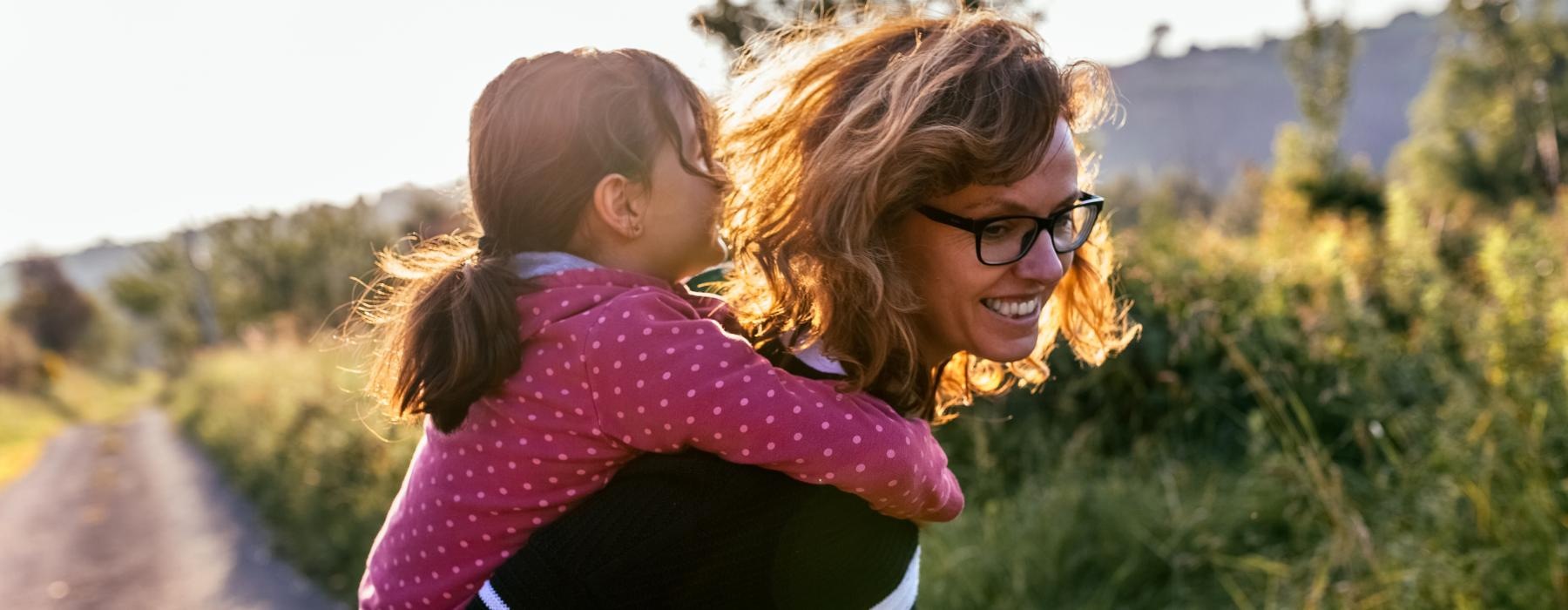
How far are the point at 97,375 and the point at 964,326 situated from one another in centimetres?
4899

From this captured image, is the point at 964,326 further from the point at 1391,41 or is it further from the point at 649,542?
the point at 1391,41

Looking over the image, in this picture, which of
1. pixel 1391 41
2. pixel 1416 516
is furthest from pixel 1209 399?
pixel 1391 41

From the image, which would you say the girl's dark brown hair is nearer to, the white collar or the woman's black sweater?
the white collar

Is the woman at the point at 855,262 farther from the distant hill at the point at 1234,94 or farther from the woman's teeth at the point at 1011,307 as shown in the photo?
the distant hill at the point at 1234,94

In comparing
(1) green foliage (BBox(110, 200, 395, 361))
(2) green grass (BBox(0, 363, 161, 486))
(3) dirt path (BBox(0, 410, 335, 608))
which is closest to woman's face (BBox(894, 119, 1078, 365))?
(3) dirt path (BBox(0, 410, 335, 608))

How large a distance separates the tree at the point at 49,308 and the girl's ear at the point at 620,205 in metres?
54.4

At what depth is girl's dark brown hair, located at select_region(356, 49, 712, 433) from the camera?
1.42 m

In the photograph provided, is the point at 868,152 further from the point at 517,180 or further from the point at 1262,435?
the point at 1262,435

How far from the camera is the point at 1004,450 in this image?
5203 millimetres

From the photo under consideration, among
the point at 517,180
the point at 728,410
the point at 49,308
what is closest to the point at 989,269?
the point at 728,410

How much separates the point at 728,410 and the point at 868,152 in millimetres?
365

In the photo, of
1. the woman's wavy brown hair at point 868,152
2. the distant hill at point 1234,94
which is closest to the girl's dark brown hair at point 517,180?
the woman's wavy brown hair at point 868,152

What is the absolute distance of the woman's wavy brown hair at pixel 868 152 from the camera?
1.34 m

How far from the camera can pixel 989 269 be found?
145cm
